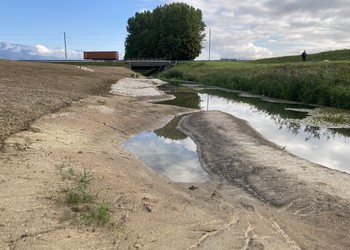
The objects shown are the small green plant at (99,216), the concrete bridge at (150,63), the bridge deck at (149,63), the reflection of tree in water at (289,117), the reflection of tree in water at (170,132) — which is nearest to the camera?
the small green plant at (99,216)

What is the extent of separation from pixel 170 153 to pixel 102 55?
11652 centimetres

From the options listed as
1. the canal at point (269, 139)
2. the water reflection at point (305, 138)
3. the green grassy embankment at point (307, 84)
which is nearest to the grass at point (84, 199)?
the canal at point (269, 139)

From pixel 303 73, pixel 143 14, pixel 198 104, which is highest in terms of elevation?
pixel 143 14

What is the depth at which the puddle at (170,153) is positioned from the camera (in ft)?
41.0

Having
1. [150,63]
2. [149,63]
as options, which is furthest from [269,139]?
[149,63]

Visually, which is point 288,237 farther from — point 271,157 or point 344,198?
point 271,157

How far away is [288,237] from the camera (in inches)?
303

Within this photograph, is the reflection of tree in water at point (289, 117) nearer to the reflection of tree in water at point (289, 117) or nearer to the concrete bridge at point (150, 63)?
the reflection of tree in water at point (289, 117)

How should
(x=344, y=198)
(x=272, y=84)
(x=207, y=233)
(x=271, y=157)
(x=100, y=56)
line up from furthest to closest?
(x=100, y=56) < (x=272, y=84) < (x=271, y=157) < (x=344, y=198) < (x=207, y=233)

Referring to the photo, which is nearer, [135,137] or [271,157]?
[271,157]

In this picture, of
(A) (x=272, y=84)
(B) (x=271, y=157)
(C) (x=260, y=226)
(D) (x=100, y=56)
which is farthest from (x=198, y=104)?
(D) (x=100, y=56)

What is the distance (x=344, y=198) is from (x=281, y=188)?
1.73m

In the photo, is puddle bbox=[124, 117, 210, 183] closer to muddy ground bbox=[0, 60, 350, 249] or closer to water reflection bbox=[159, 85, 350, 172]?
muddy ground bbox=[0, 60, 350, 249]

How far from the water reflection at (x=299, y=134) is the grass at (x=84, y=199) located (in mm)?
9664
